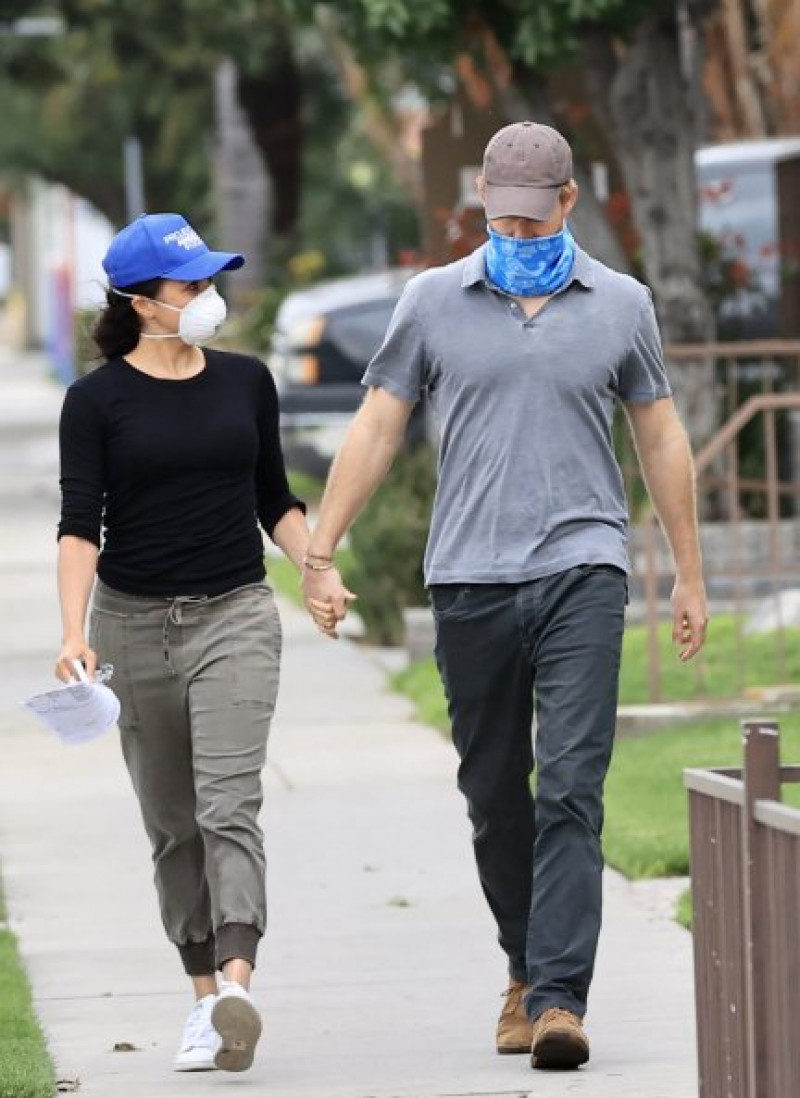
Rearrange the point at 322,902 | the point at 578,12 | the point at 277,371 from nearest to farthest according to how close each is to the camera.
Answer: the point at 322,902, the point at 578,12, the point at 277,371

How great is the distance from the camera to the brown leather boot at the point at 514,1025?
20.2 feet

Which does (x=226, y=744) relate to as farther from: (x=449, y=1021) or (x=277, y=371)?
(x=277, y=371)

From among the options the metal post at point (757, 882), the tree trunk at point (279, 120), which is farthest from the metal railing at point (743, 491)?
the tree trunk at point (279, 120)

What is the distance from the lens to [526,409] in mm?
5898

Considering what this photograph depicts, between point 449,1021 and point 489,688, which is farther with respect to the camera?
point 449,1021

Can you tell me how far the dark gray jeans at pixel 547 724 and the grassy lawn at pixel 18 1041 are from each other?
100cm

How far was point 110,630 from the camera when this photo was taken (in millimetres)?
6164

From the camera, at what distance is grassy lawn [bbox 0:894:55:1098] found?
5.88m

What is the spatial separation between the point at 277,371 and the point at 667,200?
27.7ft

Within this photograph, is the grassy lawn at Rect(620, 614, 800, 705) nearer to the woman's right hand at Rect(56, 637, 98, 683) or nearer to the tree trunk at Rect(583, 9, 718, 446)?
the tree trunk at Rect(583, 9, 718, 446)

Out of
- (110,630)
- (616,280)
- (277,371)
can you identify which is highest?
(616,280)

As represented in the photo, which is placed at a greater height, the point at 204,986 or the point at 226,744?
the point at 226,744

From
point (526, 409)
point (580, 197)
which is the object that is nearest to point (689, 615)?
point (526, 409)

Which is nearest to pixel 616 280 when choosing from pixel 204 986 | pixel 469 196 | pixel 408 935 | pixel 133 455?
pixel 133 455
